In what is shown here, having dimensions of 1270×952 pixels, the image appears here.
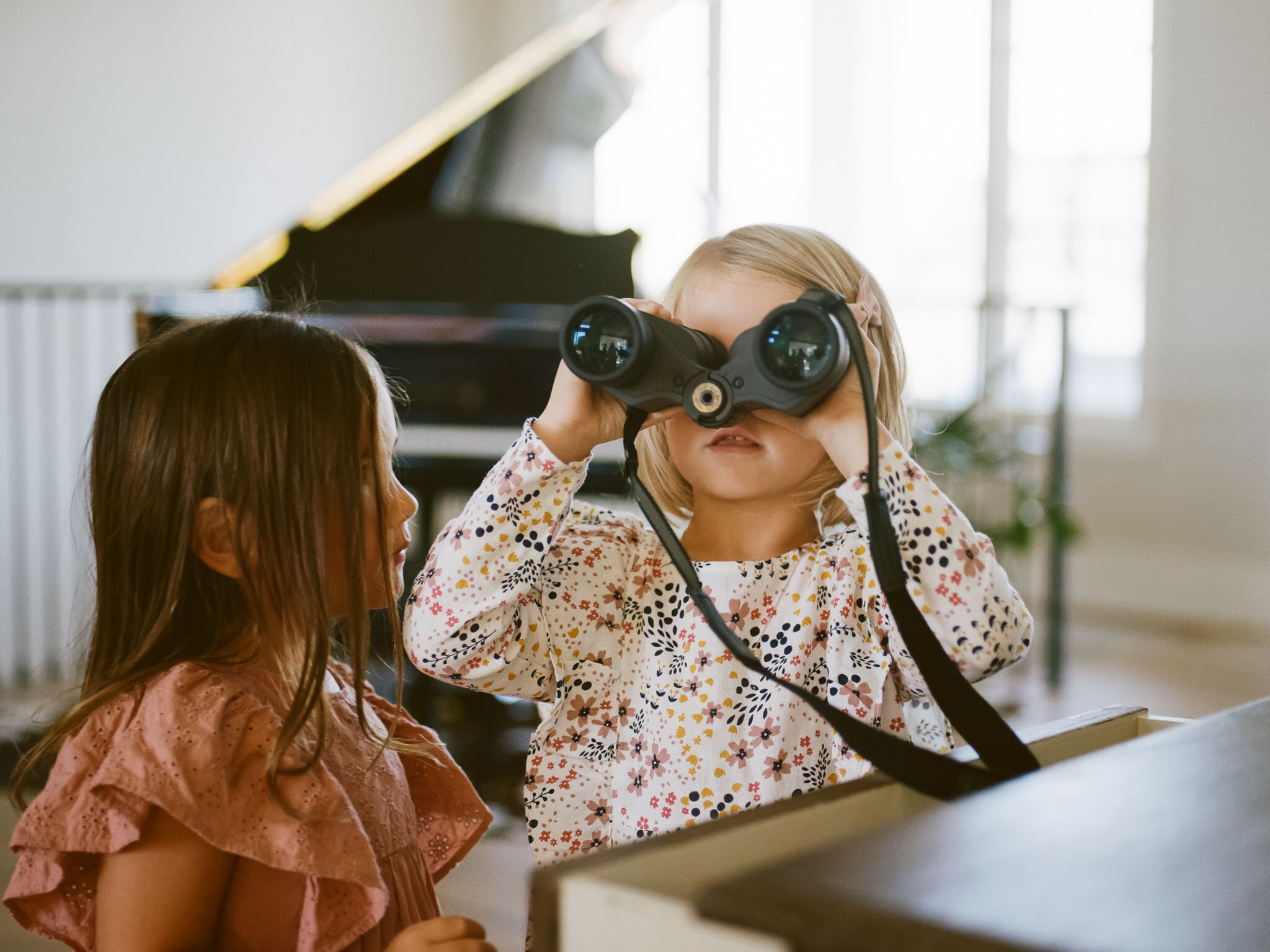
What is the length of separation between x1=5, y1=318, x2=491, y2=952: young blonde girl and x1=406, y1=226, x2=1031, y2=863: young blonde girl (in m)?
0.09

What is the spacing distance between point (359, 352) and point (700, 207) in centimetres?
235

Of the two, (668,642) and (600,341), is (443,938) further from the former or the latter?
(600,341)

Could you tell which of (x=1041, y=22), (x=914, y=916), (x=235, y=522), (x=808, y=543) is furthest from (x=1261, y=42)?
(x=914, y=916)

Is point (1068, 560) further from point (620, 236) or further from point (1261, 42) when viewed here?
point (620, 236)

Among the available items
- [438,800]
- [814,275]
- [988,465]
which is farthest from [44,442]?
[814,275]

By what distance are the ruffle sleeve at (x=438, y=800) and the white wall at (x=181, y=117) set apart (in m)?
2.58

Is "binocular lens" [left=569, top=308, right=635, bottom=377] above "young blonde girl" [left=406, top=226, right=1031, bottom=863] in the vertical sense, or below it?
above

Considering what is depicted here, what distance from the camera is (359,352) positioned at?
1.04 metres

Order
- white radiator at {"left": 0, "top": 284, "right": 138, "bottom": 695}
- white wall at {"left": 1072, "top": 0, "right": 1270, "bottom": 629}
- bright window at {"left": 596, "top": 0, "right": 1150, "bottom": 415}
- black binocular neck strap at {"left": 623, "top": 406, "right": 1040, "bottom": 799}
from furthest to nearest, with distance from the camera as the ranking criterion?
bright window at {"left": 596, "top": 0, "right": 1150, "bottom": 415}
white wall at {"left": 1072, "top": 0, "right": 1270, "bottom": 629}
white radiator at {"left": 0, "top": 284, "right": 138, "bottom": 695}
black binocular neck strap at {"left": 623, "top": 406, "right": 1040, "bottom": 799}

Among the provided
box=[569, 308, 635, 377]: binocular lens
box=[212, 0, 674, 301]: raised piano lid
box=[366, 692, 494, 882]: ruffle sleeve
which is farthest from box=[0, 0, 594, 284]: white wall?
box=[569, 308, 635, 377]: binocular lens

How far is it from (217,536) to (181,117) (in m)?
3.97

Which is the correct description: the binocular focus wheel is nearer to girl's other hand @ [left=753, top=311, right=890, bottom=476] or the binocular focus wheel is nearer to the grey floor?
girl's other hand @ [left=753, top=311, right=890, bottom=476]

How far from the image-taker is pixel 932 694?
31.5 inches

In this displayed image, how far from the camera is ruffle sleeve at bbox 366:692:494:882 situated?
1.11 m
